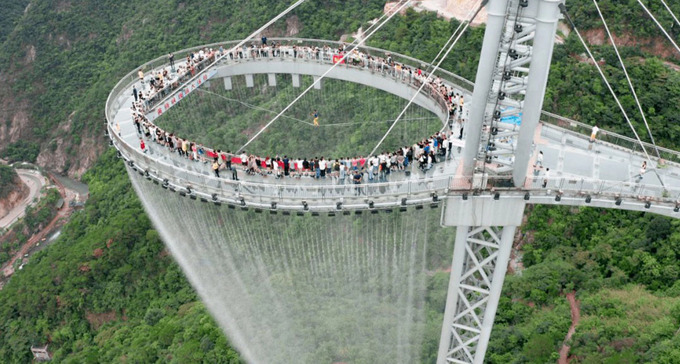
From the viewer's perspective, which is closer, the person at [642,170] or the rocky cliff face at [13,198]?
the person at [642,170]

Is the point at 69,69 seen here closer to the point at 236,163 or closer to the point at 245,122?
the point at 245,122

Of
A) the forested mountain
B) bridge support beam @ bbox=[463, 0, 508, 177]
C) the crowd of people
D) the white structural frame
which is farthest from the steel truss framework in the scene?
the crowd of people

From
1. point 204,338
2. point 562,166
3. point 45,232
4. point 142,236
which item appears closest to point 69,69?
point 45,232

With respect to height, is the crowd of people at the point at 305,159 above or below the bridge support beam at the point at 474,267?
above

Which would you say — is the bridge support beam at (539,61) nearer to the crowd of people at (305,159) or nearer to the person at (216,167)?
the crowd of people at (305,159)

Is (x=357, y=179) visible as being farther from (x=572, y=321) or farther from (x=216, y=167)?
(x=572, y=321)

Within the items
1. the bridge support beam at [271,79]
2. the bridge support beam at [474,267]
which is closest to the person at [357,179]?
the bridge support beam at [474,267]
